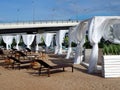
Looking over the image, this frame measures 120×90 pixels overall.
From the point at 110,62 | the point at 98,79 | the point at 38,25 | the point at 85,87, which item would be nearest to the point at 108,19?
the point at 110,62

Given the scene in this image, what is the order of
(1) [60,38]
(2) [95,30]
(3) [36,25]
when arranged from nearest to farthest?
(2) [95,30]
(1) [60,38]
(3) [36,25]

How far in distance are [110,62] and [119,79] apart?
0.99 m

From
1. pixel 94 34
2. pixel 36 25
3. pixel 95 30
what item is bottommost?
pixel 94 34

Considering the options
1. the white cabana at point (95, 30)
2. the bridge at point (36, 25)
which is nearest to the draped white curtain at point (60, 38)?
the white cabana at point (95, 30)

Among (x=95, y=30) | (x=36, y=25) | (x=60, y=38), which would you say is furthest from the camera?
(x=36, y=25)

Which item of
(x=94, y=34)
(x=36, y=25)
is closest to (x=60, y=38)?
(x=94, y=34)

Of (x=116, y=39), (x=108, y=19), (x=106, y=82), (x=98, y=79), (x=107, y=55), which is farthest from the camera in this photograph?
(x=116, y=39)

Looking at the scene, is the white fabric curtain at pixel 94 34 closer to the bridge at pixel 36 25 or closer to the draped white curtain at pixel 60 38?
the draped white curtain at pixel 60 38

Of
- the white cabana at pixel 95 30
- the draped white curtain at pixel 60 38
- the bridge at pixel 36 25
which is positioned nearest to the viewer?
the white cabana at pixel 95 30

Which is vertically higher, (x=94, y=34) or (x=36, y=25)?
(x=36, y=25)

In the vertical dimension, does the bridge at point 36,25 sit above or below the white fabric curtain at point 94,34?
above

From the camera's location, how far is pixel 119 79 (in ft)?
42.5

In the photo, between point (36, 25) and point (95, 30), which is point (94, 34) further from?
point (36, 25)

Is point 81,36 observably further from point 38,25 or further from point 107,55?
point 38,25
